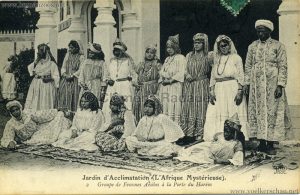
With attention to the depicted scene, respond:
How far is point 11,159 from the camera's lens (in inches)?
224

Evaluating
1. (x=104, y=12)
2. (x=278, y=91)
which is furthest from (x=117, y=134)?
(x=278, y=91)

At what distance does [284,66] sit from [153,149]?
1.67 metres

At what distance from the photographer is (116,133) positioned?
5.63m

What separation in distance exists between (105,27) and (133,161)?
4.97 feet

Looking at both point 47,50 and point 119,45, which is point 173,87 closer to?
point 119,45

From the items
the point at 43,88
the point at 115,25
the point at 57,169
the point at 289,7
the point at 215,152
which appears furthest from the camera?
the point at 43,88

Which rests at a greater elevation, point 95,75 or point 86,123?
point 95,75

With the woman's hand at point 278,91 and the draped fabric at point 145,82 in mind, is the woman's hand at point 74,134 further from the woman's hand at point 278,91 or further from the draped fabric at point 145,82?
the woman's hand at point 278,91

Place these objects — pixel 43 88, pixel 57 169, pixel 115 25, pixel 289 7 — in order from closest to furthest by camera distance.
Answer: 1. pixel 289 7
2. pixel 57 169
3. pixel 115 25
4. pixel 43 88

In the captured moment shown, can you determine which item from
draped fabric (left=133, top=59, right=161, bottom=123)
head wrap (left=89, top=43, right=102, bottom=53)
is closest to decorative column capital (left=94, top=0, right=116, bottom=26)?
head wrap (left=89, top=43, right=102, bottom=53)

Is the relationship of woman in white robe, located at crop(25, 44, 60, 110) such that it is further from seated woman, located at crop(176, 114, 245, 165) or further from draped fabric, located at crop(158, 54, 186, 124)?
seated woman, located at crop(176, 114, 245, 165)

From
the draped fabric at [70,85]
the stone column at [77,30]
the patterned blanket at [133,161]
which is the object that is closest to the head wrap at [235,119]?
the patterned blanket at [133,161]

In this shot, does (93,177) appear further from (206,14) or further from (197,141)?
(206,14)

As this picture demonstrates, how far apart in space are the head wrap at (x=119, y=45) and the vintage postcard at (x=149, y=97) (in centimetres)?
1
